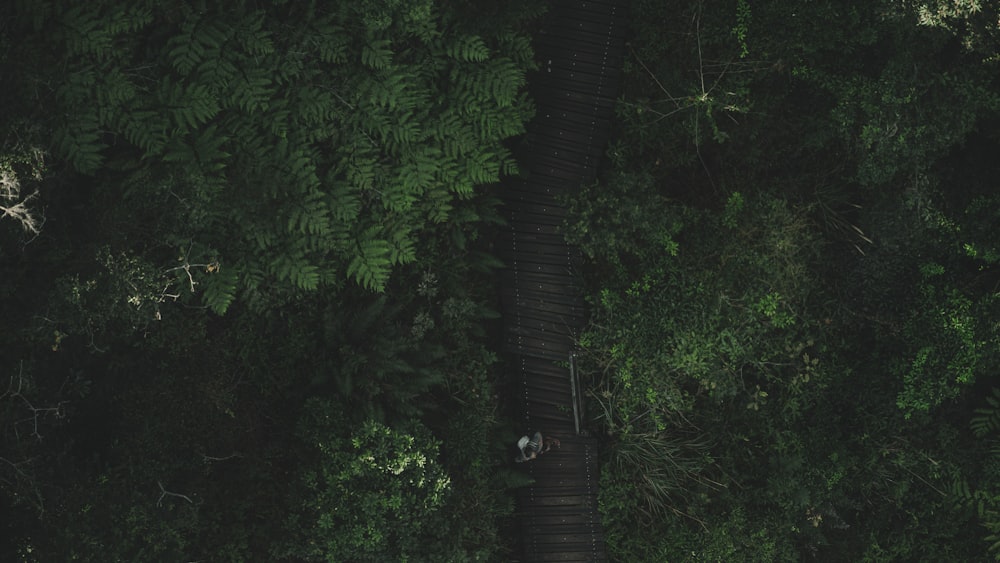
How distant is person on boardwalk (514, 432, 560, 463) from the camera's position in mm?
14617

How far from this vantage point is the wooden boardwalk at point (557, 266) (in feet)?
47.8

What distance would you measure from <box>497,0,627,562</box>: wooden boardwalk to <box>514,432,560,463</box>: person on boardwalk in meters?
0.15

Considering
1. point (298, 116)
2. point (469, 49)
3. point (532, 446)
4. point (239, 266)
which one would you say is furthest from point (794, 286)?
point (239, 266)

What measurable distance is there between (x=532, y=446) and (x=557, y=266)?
2.93 metres

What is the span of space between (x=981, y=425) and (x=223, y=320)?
12.6 meters

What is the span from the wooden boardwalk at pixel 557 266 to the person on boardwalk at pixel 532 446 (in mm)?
145

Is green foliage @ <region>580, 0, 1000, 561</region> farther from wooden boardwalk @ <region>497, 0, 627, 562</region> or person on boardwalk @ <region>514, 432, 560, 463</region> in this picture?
person on boardwalk @ <region>514, 432, 560, 463</region>

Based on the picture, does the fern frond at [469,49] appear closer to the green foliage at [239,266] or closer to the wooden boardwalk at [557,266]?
the green foliage at [239,266]

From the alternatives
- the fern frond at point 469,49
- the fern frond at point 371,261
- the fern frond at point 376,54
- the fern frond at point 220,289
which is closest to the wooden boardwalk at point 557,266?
the fern frond at point 469,49

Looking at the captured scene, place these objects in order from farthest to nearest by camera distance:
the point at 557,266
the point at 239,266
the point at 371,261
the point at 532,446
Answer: the point at 557,266, the point at 532,446, the point at 371,261, the point at 239,266

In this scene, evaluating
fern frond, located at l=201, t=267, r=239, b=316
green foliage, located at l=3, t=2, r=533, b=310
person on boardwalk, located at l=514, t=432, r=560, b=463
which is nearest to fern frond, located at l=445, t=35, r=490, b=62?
green foliage, located at l=3, t=2, r=533, b=310

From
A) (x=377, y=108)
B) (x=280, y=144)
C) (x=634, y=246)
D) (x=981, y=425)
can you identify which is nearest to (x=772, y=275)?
(x=634, y=246)

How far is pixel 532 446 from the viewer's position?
48.1 ft

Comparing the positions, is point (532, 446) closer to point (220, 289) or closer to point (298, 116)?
point (220, 289)
